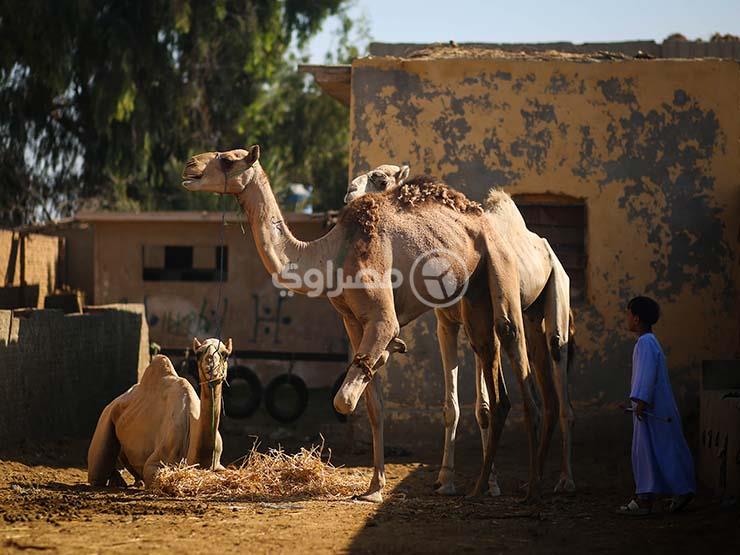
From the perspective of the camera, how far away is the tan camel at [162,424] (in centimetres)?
909

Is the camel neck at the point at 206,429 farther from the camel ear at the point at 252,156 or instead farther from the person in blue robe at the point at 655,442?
the person in blue robe at the point at 655,442

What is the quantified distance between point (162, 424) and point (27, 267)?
803cm

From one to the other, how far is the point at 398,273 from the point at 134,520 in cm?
283

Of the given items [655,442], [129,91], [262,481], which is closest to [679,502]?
[655,442]

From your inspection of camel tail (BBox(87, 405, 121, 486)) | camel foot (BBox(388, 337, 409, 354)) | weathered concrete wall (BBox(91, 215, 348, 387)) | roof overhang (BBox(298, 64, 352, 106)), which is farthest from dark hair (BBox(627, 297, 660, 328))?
weathered concrete wall (BBox(91, 215, 348, 387))

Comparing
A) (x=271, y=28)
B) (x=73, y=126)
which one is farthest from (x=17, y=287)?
(x=271, y=28)

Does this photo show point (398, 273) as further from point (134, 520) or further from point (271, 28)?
point (271, 28)

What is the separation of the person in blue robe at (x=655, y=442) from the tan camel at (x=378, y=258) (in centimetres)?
100

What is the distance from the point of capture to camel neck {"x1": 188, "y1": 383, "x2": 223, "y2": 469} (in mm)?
9016

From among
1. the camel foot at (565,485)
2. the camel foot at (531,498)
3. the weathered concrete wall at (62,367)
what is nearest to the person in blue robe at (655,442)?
the camel foot at (531,498)

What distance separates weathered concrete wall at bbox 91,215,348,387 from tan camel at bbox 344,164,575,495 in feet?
29.8

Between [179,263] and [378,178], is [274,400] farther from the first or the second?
[378,178]

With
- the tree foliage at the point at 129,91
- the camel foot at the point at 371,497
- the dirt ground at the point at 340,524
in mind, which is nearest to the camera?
the dirt ground at the point at 340,524

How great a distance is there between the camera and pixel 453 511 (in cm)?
837
